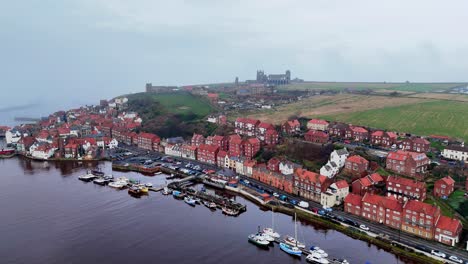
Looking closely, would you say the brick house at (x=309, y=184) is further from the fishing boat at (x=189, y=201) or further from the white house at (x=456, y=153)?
the white house at (x=456, y=153)

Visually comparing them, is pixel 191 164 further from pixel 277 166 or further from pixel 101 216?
pixel 101 216

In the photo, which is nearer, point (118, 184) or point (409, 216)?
point (409, 216)

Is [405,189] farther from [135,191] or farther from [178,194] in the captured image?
[135,191]

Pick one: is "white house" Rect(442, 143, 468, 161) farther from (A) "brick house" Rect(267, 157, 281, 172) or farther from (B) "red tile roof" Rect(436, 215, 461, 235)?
(A) "brick house" Rect(267, 157, 281, 172)

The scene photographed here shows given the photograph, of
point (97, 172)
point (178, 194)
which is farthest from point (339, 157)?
point (97, 172)

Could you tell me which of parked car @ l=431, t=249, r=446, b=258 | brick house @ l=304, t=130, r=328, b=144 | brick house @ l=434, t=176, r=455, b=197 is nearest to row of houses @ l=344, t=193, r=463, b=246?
parked car @ l=431, t=249, r=446, b=258

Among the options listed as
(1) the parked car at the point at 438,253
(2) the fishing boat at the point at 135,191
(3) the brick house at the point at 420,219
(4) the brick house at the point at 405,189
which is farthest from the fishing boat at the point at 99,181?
(1) the parked car at the point at 438,253

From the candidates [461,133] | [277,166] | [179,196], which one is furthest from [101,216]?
[461,133]
